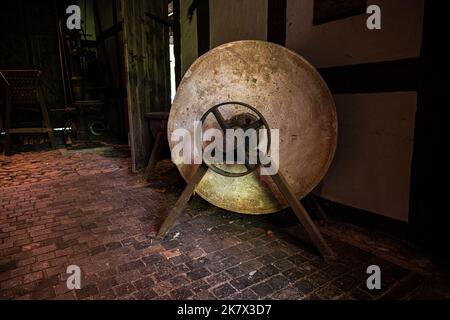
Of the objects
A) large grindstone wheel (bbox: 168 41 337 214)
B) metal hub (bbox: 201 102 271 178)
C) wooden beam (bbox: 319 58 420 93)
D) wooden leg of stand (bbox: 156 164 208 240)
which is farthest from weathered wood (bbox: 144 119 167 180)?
wooden beam (bbox: 319 58 420 93)

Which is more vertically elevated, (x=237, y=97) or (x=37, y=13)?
(x=37, y=13)

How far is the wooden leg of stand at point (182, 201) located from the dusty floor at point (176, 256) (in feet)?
0.35

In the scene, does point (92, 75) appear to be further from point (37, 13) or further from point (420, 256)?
point (420, 256)

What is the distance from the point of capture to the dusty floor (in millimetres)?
2059

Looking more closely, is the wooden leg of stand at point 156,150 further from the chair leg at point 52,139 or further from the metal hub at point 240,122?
the chair leg at point 52,139

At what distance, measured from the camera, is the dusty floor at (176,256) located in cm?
206

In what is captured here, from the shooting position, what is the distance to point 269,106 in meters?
2.70

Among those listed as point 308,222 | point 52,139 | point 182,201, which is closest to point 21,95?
point 52,139

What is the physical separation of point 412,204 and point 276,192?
117 cm

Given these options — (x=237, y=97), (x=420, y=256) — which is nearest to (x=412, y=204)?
(x=420, y=256)

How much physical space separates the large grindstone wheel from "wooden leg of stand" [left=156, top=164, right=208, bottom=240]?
352mm

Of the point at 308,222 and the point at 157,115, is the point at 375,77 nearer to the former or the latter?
the point at 308,222

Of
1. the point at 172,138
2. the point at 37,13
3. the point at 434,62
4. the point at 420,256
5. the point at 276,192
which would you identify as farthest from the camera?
the point at 37,13

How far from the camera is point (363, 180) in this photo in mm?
2902
